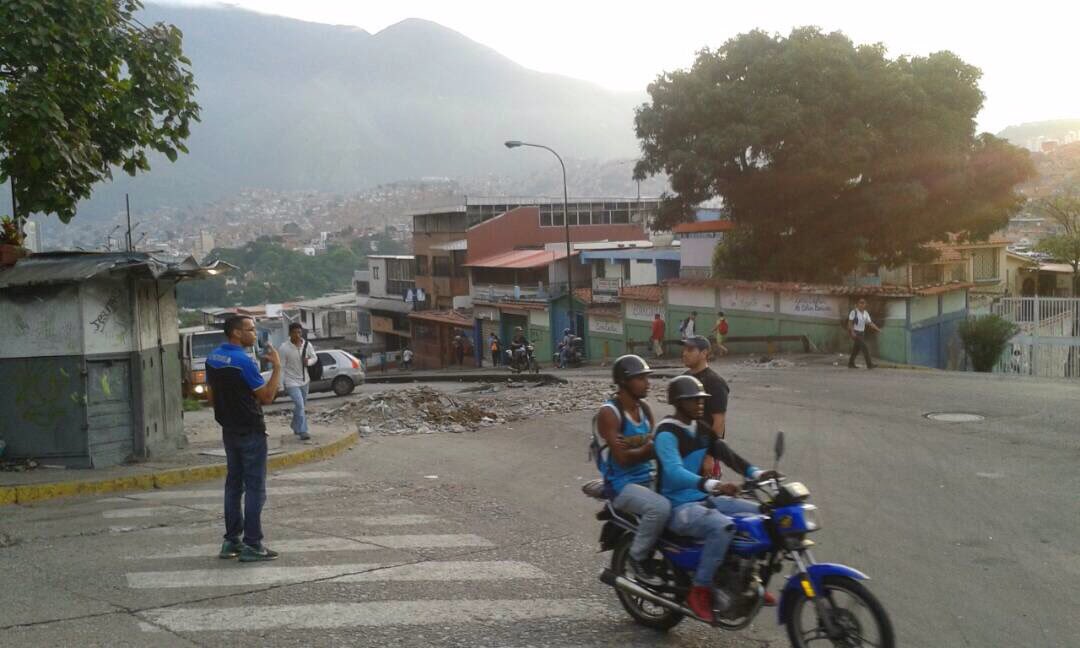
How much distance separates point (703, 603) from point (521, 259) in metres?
54.9

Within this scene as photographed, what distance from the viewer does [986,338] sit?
29.1m

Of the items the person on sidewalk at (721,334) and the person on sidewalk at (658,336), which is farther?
the person on sidewalk at (658,336)

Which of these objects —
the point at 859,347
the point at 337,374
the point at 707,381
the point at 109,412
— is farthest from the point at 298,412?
the point at 337,374

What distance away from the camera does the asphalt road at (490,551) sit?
642 cm

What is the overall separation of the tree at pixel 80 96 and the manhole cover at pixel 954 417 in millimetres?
12561

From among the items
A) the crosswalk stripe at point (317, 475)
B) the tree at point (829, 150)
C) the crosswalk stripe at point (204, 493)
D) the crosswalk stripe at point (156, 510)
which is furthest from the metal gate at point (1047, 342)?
the crosswalk stripe at point (156, 510)

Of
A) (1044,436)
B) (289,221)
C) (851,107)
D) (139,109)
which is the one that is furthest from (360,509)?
(289,221)

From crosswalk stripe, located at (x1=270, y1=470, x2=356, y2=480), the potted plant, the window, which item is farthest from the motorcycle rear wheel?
the window

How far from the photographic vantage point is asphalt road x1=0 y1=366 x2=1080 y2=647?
6418 millimetres

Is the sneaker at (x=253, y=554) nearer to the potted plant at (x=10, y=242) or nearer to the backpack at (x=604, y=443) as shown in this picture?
the backpack at (x=604, y=443)

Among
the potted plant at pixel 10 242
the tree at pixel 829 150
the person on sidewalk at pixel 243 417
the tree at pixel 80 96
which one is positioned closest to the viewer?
the person on sidewalk at pixel 243 417

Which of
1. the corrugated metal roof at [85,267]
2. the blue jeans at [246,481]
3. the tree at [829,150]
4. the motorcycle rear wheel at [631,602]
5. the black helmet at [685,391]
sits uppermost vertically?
the tree at [829,150]

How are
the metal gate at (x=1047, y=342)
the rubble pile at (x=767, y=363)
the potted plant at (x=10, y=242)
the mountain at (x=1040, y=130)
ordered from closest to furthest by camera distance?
the potted plant at (x=10, y=242) → the rubble pile at (x=767, y=363) → the metal gate at (x=1047, y=342) → the mountain at (x=1040, y=130)

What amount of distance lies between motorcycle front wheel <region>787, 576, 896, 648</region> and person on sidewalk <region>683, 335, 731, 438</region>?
2719mm
